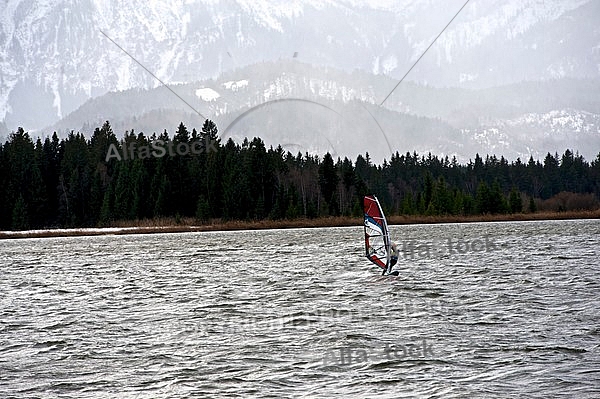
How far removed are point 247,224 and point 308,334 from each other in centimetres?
10831

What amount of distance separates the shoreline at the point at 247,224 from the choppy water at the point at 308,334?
82.1 meters

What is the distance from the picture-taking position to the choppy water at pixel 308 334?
12.9m

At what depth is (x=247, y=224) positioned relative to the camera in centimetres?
12600

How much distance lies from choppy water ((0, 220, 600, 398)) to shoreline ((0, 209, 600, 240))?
269ft

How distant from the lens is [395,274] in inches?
1278

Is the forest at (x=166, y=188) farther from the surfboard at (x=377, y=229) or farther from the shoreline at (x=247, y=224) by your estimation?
the surfboard at (x=377, y=229)

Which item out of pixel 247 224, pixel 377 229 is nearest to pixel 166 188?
pixel 247 224

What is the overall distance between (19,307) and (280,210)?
106 meters

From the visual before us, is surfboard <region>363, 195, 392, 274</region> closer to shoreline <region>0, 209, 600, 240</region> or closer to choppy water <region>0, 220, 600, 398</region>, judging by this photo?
choppy water <region>0, 220, 600, 398</region>

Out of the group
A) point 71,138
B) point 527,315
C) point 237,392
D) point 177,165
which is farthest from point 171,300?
point 71,138

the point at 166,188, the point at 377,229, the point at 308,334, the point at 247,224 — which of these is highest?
the point at 166,188

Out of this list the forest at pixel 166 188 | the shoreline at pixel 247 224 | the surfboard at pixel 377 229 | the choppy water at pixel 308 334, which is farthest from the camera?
the forest at pixel 166 188

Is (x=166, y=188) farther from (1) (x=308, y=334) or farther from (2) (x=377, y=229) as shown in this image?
(1) (x=308, y=334)

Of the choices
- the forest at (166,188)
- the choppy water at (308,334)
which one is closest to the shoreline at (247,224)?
the forest at (166,188)
